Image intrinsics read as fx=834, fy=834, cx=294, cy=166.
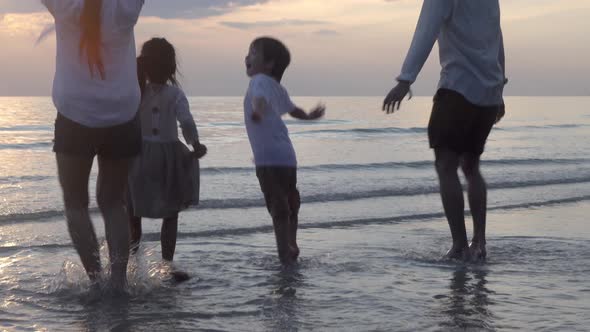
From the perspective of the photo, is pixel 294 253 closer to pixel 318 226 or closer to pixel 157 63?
pixel 157 63

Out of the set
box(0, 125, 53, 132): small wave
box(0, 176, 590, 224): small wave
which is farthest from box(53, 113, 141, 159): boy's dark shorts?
box(0, 125, 53, 132): small wave

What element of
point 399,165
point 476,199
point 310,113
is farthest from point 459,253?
point 399,165

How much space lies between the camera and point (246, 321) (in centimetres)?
380

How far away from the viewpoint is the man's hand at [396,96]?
15.8 ft

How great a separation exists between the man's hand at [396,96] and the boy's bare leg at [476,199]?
2.72 feet

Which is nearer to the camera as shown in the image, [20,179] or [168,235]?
[168,235]

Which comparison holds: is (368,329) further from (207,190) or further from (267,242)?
(207,190)

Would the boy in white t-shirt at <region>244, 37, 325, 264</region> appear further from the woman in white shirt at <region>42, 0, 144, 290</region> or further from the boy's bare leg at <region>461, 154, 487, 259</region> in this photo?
the woman in white shirt at <region>42, 0, 144, 290</region>

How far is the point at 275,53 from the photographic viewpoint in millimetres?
5242

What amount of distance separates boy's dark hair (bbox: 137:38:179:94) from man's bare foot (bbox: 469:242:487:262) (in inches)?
84.9

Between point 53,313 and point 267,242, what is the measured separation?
279 centimetres

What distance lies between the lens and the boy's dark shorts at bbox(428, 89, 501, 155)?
520 centimetres

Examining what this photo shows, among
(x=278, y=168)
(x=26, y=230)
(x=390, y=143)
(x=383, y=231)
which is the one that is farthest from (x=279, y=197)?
(x=390, y=143)

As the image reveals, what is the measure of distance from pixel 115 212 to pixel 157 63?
121cm
